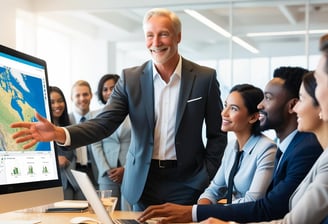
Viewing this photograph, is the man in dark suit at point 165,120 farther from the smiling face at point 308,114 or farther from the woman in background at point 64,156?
the woman in background at point 64,156

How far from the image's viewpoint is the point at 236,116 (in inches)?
103

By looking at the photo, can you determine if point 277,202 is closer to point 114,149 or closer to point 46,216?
point 46,216

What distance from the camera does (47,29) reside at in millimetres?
7328

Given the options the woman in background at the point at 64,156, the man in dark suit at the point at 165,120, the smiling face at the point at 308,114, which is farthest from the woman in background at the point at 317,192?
the woman in background at the point at 64,156

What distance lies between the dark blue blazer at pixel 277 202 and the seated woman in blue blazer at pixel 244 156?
0.29m

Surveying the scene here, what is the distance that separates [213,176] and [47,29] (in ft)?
16.6

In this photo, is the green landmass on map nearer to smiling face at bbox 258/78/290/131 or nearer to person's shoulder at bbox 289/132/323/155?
person's shoulder at bbox 289/132/323/155

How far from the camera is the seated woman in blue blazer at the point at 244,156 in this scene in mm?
2312

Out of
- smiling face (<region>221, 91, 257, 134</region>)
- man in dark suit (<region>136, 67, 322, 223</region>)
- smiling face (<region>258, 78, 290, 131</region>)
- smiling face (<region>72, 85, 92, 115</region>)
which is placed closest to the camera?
man in dark suit (<region>136, 67, 322, 223</region>)

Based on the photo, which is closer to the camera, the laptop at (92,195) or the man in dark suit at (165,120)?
the laptop at (92,195)

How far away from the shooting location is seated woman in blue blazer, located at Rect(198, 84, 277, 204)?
2.31m

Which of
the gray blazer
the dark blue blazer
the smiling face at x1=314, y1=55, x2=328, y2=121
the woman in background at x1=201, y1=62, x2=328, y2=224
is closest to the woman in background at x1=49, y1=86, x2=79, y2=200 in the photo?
the gray blazer

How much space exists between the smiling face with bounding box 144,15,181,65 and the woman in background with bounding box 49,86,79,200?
82.8 inches

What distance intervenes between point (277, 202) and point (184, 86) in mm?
993
